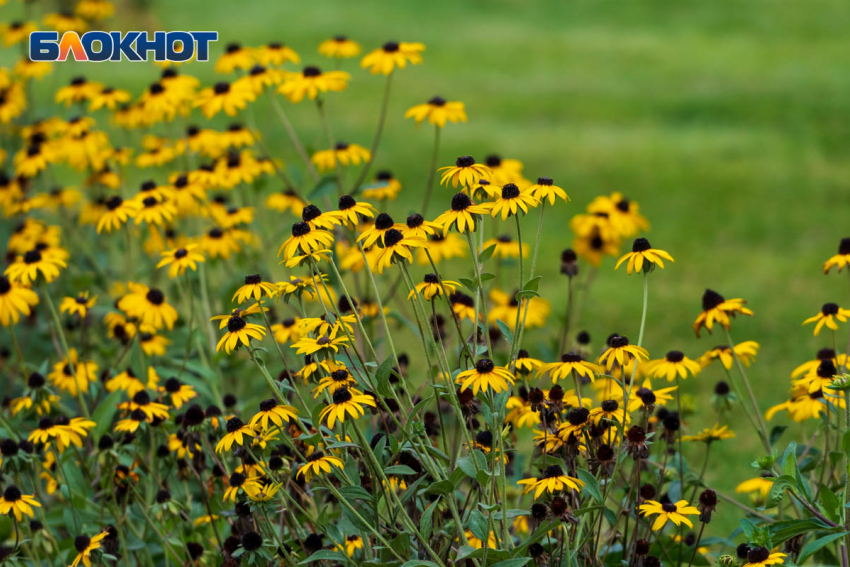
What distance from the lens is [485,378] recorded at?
82.6 inches

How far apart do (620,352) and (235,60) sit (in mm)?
2713

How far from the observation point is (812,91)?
10.1 metres

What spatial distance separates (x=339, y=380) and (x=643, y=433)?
2.46ft

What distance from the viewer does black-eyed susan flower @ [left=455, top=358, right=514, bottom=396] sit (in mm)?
2076

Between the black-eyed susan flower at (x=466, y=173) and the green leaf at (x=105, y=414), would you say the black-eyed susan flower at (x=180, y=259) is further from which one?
the black-eyed susan flower at (x=466, y=173)

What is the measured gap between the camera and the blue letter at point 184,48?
4598 millimetres

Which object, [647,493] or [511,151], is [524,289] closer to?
[647,493]

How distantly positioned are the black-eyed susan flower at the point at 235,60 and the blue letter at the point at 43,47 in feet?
5.79

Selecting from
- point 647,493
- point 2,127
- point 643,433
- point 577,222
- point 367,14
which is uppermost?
point 367,14

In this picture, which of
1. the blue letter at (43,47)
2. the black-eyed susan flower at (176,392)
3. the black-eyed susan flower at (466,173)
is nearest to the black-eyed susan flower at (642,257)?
the black-eyed susan flower at (466,173)

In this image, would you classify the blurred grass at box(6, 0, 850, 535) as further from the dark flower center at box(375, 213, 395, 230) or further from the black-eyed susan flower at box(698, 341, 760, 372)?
the dark flower center at box(375, 213, 395, 230)

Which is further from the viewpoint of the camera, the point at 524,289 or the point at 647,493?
the point at 647,493

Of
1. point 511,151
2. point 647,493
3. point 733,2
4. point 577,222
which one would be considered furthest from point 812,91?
point 647,493

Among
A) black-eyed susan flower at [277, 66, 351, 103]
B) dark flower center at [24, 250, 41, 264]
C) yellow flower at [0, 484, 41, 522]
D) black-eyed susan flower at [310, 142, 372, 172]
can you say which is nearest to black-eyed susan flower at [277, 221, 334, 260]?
yellow flower at [0, 484, 41, 522]
